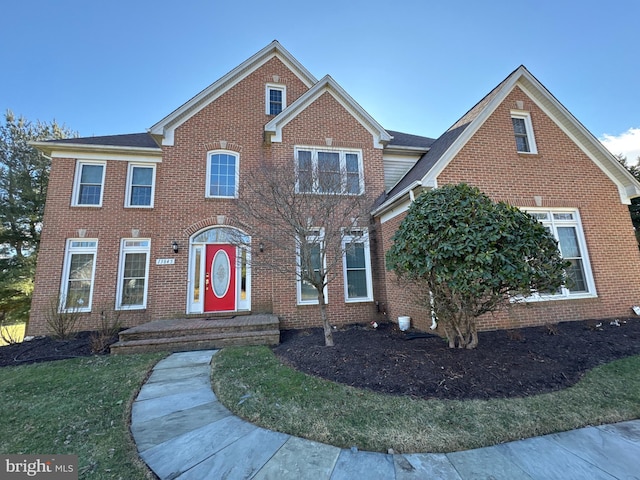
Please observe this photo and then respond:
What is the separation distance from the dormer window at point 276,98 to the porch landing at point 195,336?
308 inches

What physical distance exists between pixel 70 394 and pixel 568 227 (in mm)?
11491

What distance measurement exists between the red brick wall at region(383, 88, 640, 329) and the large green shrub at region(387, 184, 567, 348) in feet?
6.32

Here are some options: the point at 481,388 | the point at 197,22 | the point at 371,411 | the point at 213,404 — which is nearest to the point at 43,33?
the point at 197,22

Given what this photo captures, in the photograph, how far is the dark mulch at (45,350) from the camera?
5.83m

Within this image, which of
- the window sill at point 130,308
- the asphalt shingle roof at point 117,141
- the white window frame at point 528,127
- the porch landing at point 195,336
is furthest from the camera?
the asphalt shingle roof at point 117,141

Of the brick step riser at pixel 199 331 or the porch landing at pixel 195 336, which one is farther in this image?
the brick step riser at pixel 199 331

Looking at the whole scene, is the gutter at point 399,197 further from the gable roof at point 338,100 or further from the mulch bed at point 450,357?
the mulch bed at point 450,357

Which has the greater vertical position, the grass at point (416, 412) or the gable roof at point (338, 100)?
the gable roof at point (338, 100)

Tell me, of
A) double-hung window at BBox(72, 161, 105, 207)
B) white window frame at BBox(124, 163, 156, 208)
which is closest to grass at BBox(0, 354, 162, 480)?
white window frame at BBox(124, 163, 156, 208)

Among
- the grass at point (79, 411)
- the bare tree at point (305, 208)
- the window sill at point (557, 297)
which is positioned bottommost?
the grass at point (79, 411)

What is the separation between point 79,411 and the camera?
346cm

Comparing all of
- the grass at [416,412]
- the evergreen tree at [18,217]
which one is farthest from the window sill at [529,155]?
the evergreen tree at [18,217]

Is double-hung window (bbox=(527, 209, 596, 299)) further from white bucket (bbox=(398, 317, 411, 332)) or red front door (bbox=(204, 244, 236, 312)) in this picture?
red front door (bbox=(204, 244, 236, 312))

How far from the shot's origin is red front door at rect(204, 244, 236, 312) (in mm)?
8469
